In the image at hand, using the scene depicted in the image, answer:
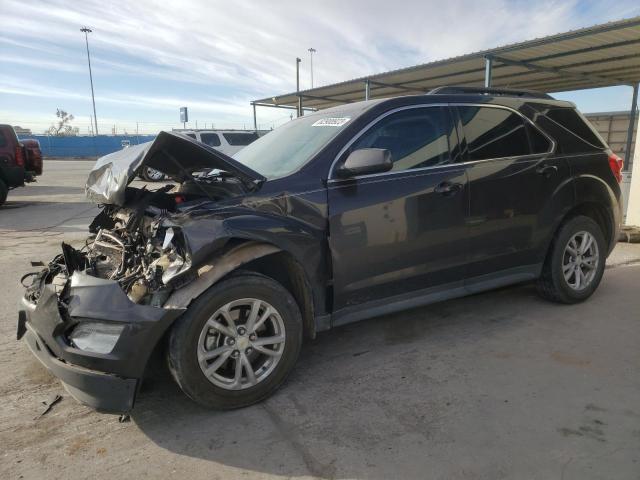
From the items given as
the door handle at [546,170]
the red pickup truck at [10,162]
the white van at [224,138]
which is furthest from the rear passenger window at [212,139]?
the door handle at [546,170]

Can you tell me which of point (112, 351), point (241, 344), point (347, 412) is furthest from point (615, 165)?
point (112, 351)

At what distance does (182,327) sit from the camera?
8.31 ft

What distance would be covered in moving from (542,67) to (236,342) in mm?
13554

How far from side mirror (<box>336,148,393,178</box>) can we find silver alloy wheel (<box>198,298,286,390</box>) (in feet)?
3.37

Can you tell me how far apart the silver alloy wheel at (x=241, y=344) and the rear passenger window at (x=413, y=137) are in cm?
134

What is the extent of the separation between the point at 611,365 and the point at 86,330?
347 centimetres

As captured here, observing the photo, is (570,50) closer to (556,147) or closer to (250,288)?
(556,147)

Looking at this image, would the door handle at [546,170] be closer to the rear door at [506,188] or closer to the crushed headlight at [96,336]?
the rear door at [506,188]

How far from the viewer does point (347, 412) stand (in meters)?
2.76

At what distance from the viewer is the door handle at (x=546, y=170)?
4.00 meters

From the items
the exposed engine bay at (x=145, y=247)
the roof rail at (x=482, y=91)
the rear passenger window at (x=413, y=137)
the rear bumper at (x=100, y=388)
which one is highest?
the roof rail at (x=482, y=91)

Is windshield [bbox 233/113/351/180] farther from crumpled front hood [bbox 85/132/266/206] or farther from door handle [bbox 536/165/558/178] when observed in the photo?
door handle [bbox 536/165/558/178]

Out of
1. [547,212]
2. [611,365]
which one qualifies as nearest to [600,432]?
[611,365]

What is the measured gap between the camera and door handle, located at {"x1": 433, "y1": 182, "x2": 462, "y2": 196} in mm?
3436
